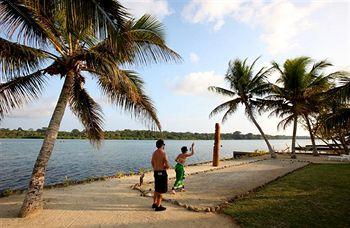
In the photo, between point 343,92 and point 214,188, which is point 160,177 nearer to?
point 214,188

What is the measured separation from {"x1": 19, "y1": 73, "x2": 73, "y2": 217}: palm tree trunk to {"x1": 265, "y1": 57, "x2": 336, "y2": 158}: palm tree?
19.4 meters

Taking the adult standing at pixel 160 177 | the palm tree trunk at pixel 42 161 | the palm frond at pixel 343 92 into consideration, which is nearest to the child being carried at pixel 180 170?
the adult standing at pixel 160 177

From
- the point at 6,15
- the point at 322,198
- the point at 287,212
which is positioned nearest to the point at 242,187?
the point at 322,198

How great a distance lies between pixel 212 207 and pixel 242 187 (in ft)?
11.6

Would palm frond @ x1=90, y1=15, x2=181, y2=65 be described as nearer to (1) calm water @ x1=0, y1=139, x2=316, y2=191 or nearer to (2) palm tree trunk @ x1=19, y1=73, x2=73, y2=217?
(2) palm tree trunk @ x1=19, y1=73, x2=73, y2=217

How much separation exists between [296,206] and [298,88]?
1806 centimetres

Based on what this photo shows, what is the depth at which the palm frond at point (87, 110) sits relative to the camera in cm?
1008

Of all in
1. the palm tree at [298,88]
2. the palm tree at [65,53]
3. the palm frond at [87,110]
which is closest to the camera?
the palm tree at [65,53]

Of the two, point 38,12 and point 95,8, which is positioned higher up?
point 38,12

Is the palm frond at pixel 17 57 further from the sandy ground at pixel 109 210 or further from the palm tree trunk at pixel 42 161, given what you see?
the sandy ground at pixel 109 210

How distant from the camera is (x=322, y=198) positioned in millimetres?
9133

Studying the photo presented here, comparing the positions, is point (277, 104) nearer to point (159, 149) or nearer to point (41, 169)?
point (159, 149)

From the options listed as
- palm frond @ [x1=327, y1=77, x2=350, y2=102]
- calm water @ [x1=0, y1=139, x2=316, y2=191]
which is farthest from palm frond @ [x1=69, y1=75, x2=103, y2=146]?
calm water @ [x1=0, y1=139, x2=316, y2=191]

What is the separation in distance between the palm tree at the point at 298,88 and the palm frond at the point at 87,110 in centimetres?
1718
